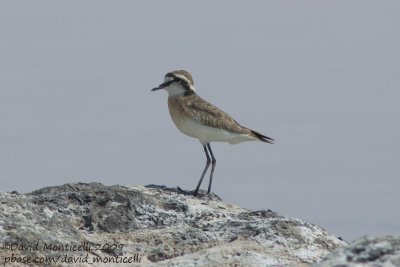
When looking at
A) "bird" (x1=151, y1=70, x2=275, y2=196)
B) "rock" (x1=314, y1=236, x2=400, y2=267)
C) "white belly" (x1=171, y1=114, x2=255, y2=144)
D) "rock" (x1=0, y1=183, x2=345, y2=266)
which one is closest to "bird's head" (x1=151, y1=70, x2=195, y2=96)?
"bird" (x1=151, y1=70, x2=275, y2=196)

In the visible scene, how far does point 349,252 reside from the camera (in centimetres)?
623

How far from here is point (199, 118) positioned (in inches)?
656

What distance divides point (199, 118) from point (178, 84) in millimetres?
1090

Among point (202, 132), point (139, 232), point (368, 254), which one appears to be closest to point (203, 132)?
point (202, 132)

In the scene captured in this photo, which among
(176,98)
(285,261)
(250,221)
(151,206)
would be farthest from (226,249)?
(176,98)

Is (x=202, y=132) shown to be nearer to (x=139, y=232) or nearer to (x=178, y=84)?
(x=178, y=84)

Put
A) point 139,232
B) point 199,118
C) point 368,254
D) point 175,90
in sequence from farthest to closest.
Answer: point 175,90
point 199,118
point 139,232
point 368,254

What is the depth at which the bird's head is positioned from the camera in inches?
686

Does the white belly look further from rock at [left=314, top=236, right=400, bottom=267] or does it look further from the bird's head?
rock at [left=314, top=236, right=400, bottom=267]

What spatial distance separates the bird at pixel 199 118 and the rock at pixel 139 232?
5526 mm

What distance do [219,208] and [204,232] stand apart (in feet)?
5.25

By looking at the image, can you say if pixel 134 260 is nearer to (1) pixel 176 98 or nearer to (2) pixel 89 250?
(2) pixel 89 250

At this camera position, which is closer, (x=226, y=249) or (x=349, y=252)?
(x=349, y=252)

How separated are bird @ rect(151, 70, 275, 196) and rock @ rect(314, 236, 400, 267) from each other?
992 cm
